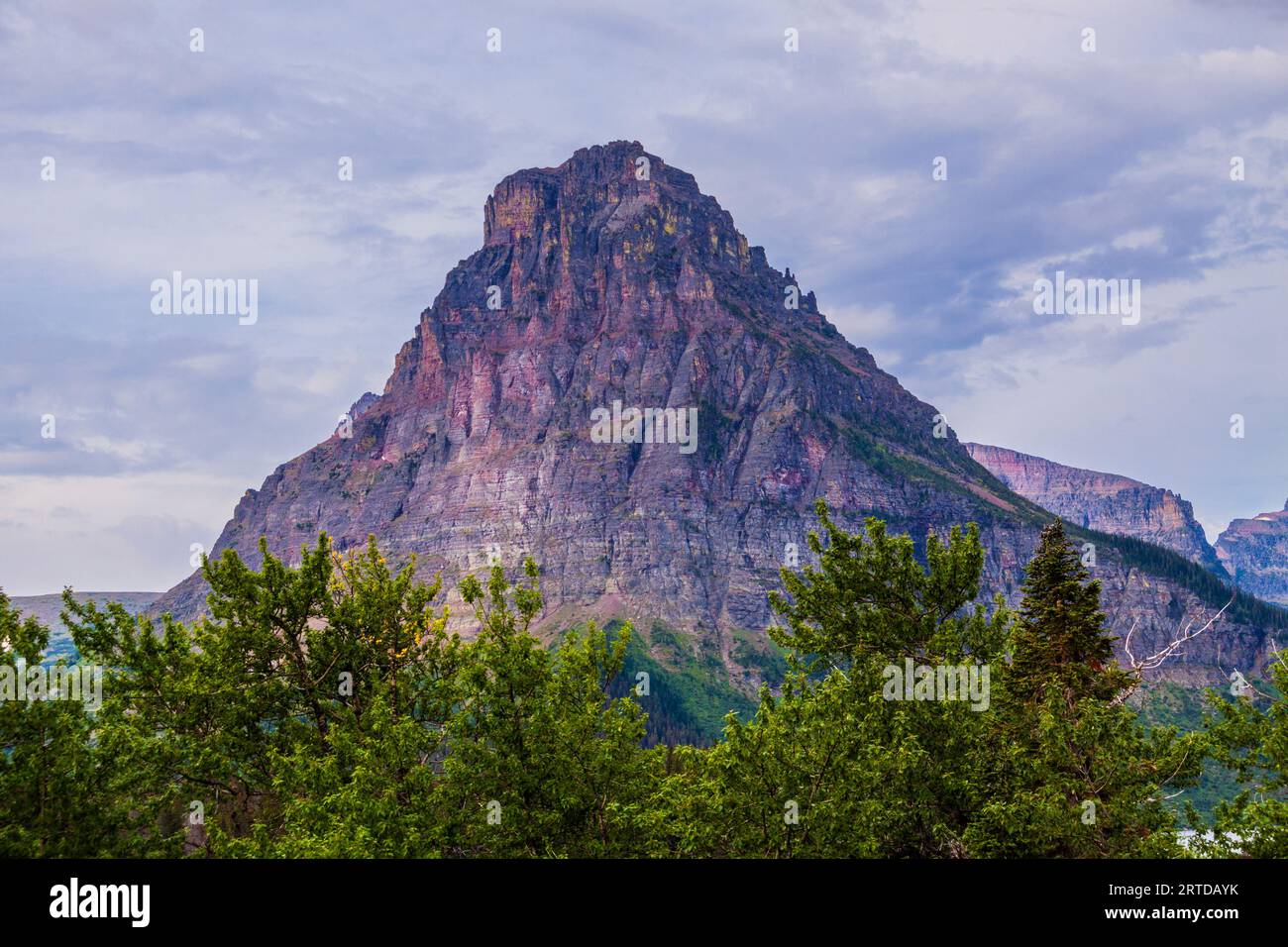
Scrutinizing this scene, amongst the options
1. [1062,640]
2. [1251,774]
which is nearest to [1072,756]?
[1251,774]

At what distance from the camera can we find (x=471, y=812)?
92.6 feet

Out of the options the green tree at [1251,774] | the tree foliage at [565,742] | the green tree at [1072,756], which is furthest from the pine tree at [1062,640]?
the green tree at [1251,774]

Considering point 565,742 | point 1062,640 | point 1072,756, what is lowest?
point 1072,756

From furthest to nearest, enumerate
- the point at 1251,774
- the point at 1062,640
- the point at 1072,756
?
the point at 1062,640, the point at 1072,756, the point at 1251,774

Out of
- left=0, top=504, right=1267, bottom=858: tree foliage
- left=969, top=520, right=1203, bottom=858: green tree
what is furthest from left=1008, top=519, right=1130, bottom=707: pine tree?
left=0, top=504, right=1267, bottom=858: tree foliage

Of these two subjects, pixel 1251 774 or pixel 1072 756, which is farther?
pixel 1072 756

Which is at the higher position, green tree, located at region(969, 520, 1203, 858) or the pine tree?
the pine tree

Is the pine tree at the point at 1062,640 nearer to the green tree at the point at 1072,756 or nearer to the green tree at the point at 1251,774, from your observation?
the green tree at the point at 1072,756

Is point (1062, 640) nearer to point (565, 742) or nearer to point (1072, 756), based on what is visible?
point (1072, 756)

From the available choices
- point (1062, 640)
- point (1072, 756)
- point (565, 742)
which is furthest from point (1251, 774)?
point (565, 742)

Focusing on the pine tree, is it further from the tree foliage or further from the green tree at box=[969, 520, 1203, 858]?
the tree foliage

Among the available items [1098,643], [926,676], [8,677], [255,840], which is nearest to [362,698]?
[255,840]

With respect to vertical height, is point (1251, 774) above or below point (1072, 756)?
below

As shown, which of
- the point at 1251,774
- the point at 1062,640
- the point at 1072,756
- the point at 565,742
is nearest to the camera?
the point at 565,742
